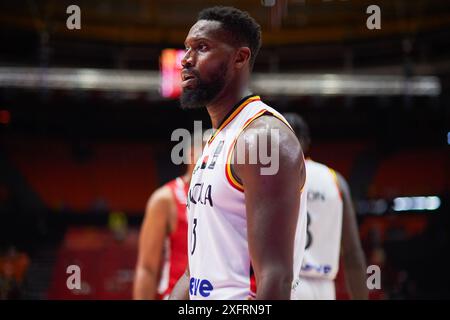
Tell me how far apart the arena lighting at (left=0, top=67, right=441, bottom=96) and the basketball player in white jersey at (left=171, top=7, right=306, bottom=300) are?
42.5 feet

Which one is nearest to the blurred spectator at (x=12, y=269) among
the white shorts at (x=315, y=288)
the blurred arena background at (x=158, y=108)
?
the blurred arena background at (x=158, y=108)

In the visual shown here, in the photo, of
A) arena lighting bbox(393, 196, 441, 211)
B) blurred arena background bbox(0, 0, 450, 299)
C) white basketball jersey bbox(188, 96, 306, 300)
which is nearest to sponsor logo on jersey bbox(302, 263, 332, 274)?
white basketball jersey bbox(188, 96, 306, 300)

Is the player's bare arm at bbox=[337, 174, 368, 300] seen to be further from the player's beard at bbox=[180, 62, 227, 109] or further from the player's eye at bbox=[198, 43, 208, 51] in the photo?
the player's eye at bbox=[198, 43, 208, 51]

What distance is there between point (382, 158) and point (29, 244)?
369 inches

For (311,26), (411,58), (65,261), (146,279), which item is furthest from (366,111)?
(146,279)

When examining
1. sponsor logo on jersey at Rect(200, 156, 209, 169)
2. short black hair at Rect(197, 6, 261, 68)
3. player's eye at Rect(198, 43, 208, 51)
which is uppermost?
short black hair at Rect(197, 6, 261, 68)

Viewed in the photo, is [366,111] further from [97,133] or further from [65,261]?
[65,261]

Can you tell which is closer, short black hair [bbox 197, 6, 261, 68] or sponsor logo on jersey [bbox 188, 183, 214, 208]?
sponsor logo on jersey [bbox 188, 183, 214, 208]

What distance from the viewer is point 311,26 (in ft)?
55.1

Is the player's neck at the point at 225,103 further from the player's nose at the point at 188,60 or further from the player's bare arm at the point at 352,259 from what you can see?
the player's bare arm at the point at 352,259

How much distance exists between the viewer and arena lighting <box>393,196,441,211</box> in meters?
14.6

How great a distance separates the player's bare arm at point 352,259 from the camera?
3896 millimetres

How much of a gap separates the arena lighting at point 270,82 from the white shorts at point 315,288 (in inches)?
457

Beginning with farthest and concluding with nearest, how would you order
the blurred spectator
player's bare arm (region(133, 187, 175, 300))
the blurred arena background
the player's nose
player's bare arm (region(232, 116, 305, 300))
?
the blurred arena background, the blurred spectator, player's bare arm (region(133, 187, 175, 300)), the player's nose, player's bare arm (region(232, 116, 305, 300))
